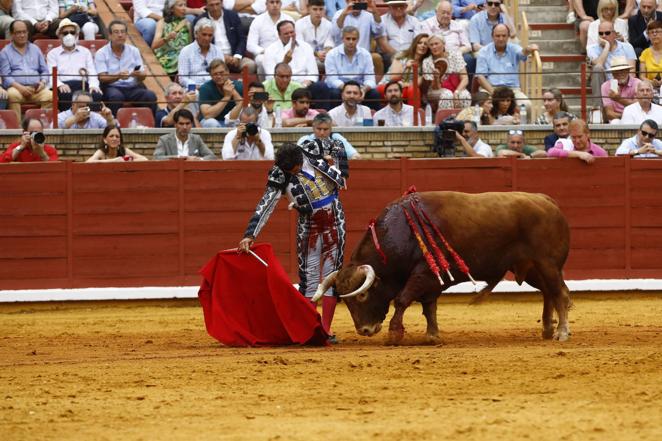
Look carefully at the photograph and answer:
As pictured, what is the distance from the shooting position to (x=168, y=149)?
14.3 meters

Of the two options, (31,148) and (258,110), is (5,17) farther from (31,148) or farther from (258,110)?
(258,110)

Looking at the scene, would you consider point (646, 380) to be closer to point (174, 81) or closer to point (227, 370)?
point (227, 370)

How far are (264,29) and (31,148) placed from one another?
10.1 feet

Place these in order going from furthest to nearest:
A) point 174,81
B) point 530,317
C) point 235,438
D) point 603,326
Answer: point 174,81, point 530,317, point 603,326, point 235,438

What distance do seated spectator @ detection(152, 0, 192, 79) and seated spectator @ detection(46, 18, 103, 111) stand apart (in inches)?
37.0

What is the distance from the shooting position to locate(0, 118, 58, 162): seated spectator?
13.7 metres

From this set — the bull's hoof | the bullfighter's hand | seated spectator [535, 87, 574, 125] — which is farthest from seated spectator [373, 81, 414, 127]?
the bull's hoof

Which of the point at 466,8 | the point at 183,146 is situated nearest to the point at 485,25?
the point at 466,8

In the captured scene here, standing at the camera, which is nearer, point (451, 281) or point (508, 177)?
point (451, 281)

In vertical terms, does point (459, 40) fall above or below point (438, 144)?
above

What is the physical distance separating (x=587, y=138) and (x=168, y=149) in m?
4.13

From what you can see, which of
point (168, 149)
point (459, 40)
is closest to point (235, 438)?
point (168, 149)

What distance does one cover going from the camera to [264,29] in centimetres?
1570


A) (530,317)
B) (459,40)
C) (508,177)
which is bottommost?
(530,317)
